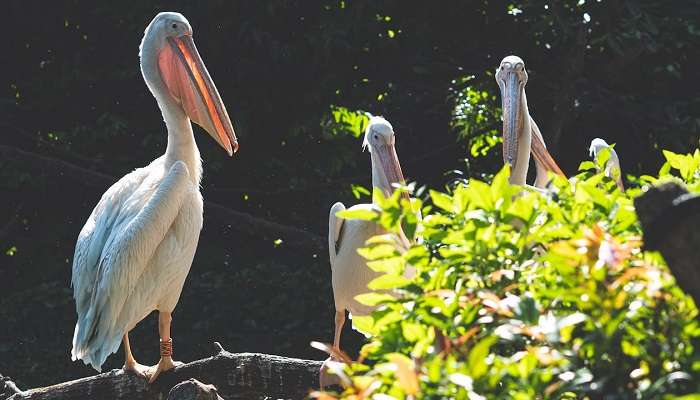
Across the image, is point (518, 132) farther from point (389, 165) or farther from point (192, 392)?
point (192, 392)

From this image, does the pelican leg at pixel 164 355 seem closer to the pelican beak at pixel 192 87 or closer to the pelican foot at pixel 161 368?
the pelican foot at pixel 161 368

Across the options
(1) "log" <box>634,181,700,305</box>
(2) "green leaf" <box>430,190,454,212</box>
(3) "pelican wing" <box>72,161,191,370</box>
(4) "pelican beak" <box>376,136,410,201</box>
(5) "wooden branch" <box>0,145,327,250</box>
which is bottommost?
(5) "wooden branch" <box>0,145,327,250</box>

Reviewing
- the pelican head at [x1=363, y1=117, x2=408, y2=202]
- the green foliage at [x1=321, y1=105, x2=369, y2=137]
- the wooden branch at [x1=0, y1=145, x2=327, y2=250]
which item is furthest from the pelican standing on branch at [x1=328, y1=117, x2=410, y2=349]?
the wooden branch at [x1=0, y1=145, x2=327, y2=250]

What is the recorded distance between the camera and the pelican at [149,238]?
17.8ft

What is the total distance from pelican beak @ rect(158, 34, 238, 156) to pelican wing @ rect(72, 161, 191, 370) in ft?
1.95

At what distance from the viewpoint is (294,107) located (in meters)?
9.73

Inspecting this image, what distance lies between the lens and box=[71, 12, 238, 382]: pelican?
544cm

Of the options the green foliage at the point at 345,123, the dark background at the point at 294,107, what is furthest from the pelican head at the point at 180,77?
the dark background at the point at 294,107

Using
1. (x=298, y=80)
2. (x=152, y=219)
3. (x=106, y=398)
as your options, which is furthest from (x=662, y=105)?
(x=106, y=398)

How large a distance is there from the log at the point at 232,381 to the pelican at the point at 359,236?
2.31 feet

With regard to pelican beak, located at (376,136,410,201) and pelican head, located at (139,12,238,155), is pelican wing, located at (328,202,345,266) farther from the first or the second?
→ pelican head, located at (139,12,238,155)

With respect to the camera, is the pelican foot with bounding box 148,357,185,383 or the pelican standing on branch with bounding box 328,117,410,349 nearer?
→ the pelican foot with bounding box 148,357,185,383

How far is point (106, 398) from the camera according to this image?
4938 mm

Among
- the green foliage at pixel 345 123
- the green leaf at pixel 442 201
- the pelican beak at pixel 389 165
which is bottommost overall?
the green foliage at pixel 345 123
